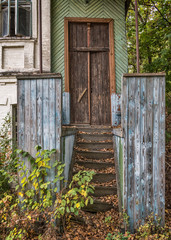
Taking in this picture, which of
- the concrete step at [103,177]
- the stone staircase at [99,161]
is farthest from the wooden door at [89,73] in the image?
the concrete step at [103,177]

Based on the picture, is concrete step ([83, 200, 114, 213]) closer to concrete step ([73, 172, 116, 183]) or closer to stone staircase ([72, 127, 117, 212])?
stone staircase ([72, 127, 117, 212])

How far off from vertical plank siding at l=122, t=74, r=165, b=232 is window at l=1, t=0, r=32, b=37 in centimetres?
465

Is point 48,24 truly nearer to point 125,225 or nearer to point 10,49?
point 10,49

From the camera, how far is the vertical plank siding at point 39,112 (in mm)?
3713

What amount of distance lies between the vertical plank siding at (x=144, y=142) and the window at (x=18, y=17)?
4.65m

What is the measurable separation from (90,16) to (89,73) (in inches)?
77.2

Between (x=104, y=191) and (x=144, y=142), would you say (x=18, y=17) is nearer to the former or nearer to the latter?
(x=144, y=142)

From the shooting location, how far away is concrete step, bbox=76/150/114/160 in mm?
4840

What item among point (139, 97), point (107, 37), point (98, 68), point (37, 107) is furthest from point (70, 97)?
point (139, 97)

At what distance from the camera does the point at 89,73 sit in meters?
6.85

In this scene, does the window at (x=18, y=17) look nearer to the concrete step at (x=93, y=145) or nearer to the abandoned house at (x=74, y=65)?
the abandoned house at (x=74, y=65)

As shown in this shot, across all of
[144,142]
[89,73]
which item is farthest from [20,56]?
[144,142]

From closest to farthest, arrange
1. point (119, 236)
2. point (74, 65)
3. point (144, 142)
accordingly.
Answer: point (119, 236), point (144, 142), point (74, 65)

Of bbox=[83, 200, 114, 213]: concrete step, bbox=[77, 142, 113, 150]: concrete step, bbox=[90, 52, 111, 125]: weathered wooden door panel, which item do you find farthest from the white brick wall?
bbox=[83, 200, 114, 213]: concrete step
